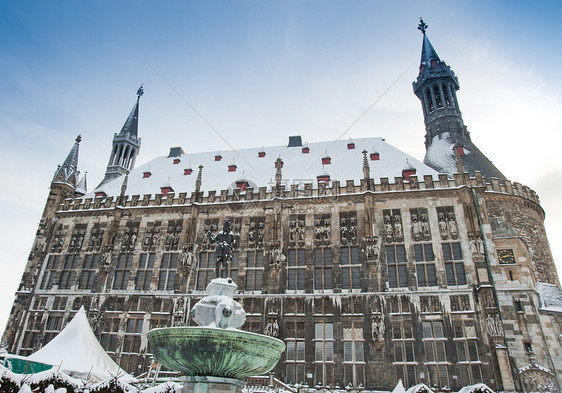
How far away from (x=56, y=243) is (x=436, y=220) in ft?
88.0

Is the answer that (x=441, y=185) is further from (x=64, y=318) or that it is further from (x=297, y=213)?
(x=64, y=318)

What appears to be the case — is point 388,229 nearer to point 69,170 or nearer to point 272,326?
point 272,326

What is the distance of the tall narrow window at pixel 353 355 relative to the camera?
67.2ft

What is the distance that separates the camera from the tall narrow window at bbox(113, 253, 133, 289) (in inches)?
1028

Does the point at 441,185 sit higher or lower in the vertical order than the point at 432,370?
higher

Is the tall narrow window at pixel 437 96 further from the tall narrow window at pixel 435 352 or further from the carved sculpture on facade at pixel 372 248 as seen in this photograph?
the tall narrow window at pixel 435 352

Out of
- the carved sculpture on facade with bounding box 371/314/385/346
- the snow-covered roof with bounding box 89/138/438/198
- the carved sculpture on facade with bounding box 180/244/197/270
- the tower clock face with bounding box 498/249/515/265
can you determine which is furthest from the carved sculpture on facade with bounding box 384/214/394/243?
the carved sculpture on facade with bounding box 180/244/197/270

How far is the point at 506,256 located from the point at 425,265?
440 centimetres

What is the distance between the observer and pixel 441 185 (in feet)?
79.6

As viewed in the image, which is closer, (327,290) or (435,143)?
(327,290)

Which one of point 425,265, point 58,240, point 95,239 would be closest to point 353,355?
point 425,265

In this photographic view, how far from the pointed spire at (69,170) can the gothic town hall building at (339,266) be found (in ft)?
0.56

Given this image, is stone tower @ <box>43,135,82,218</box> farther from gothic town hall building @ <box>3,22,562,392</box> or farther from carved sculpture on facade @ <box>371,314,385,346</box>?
carved sculpture on facade @ <box>371,314,385,346</box>

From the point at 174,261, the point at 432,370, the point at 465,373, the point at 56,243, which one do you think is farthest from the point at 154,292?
the point at 465,373
